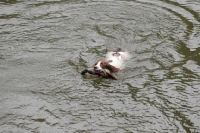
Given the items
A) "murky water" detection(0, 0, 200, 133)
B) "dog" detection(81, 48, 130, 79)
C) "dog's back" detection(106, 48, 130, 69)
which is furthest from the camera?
"dog's back" detection(106, 48, 130, 69)

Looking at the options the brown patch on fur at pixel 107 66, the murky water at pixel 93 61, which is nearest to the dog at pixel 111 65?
the brown patch on fur at pixel 107 66

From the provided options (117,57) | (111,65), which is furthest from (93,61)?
(111,65)

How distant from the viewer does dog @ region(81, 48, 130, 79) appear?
7594mm

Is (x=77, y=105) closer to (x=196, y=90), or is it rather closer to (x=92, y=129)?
(x=92, y=129)

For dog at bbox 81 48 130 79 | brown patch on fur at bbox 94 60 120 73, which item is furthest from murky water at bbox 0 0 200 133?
brown patch on fur at bbox 94 60 120 73

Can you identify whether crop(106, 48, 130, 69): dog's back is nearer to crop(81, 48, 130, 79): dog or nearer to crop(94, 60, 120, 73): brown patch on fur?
crop(81, 48, 130, 79): dog

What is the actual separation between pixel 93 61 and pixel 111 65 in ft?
2.69

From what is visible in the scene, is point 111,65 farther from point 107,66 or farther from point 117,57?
point 117,57

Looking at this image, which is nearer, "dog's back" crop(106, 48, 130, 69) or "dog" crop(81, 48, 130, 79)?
"dog" crop(81, 48, 130, 79)

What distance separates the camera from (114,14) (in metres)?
10.9

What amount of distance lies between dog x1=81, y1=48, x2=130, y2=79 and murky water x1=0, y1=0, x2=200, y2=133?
188 millimetres

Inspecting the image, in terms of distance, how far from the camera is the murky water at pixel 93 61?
643cm

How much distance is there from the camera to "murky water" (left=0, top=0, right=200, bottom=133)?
6434mm

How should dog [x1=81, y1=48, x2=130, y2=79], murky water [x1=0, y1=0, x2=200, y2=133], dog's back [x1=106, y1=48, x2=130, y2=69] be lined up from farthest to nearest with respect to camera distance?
dog's back [x1=106, y1=48, x2=130, y2=69] → dog [x1=81, y1=48, x2=130, y2=79] → murky water [x1=0, y1=0, x2=200, y2=133]
